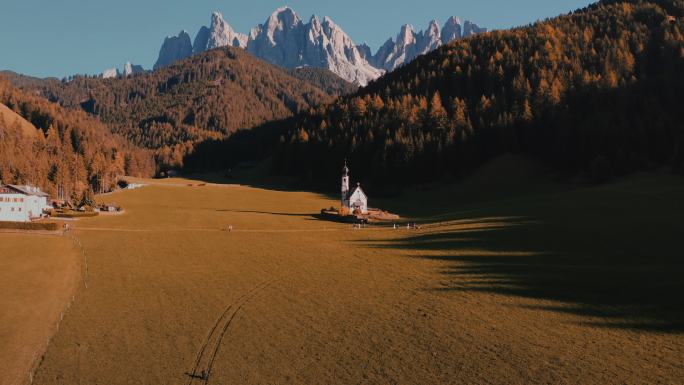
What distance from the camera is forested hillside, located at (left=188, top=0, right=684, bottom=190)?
135 meters

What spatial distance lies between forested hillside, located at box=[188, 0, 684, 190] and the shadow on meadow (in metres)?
56.1

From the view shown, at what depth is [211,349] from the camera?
34.9m

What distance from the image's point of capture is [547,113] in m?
157

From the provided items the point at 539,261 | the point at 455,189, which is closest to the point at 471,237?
the point at 539,261

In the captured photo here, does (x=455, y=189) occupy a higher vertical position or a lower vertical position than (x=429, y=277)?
higher

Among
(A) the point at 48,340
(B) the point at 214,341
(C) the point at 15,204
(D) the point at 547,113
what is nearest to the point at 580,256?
(B) the point at 214,341

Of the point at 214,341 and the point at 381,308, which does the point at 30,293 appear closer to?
the point at 214,341

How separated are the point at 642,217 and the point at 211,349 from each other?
2322 inches

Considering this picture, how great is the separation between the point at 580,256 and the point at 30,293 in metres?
53.9

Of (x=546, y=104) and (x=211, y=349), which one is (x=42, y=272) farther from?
(x=546, y=104)

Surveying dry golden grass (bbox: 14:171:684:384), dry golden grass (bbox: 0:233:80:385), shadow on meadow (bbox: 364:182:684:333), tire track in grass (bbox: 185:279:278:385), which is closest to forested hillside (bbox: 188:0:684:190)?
shadow on meadow (bbox: 364:182:684:333)

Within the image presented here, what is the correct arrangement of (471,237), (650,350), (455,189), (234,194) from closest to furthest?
(650,350) < (471,237) < (455,189) < (234,194)

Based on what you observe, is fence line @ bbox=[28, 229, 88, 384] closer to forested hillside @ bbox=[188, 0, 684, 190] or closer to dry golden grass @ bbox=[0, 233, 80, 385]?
dry golden grass @ bbox=[0, 233, 80, 385]

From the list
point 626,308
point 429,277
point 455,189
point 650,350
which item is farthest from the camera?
point 455,189
